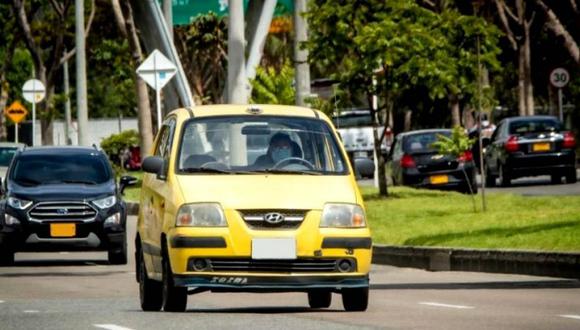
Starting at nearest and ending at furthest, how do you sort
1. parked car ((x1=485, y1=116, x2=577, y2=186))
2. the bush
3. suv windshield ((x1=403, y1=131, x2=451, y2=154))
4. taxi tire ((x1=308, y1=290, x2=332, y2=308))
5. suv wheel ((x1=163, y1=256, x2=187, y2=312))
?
1. suv wheel ((x1=163, y1=256, x2=187, y2=312))
2. taxi tire ((x1=308, y1=290, x2=332, y2=308))
3. suv windshield ((x1=403, y1=131, x2=451, y2=154))
4. parked car ((x1=485, y1=116, x2=577, y2=186))
5. the bush

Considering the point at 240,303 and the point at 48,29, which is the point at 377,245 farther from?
the point at 48,29

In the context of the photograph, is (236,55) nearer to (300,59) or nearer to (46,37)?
(300,59)

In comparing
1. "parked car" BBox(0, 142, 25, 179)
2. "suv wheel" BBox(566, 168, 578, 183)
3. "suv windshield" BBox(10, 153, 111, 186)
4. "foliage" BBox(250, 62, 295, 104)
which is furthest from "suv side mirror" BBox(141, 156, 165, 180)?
"suv wheel" BBox(566, 168, 578, 183)

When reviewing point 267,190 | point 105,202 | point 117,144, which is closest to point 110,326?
point 267,190

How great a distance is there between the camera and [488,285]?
2006cm

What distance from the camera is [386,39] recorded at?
1437 inches

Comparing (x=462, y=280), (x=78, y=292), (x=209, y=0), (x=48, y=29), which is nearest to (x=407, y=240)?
(x=462, y=280)

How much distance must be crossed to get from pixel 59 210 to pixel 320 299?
9.11 m

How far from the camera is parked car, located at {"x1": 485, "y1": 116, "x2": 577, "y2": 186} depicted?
141 ft

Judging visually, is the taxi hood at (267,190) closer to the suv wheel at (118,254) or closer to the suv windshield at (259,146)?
the suv windshield at (259,146)

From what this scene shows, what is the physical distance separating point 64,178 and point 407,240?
187 inches

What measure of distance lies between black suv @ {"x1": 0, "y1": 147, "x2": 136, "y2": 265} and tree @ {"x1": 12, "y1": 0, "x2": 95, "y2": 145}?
35.1 meters

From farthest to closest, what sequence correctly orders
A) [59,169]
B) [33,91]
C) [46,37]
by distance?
[46,37]
[33,91]
[59,169]

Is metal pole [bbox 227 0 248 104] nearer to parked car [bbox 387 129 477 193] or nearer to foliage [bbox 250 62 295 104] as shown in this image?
parked car [bbox 387 129 477 193]
